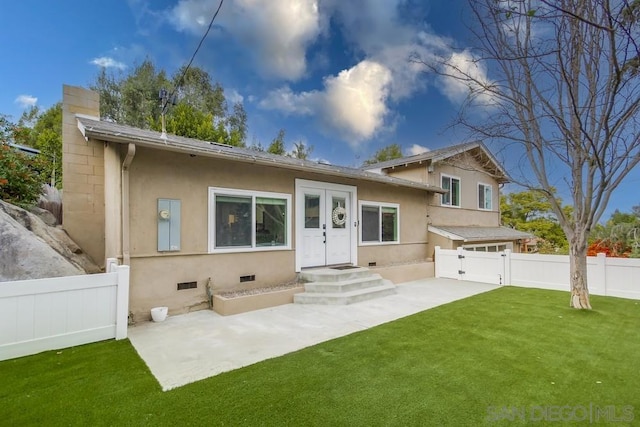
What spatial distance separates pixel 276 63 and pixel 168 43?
13.8 feet

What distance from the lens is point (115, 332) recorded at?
177 inches

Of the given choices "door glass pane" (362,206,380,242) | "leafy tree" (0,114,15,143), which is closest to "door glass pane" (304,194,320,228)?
"door glass pane" (362,206,380,242)

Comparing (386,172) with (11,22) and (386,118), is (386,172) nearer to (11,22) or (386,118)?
(386,118)

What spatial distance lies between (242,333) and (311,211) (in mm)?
4124

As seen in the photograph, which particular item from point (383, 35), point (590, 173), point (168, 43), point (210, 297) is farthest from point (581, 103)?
point (168, 43)

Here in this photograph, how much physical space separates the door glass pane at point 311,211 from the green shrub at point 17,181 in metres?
6.20

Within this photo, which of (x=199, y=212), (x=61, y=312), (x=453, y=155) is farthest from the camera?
(x=453, y=155)

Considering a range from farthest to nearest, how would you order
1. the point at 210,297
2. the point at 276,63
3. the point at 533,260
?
the point at 276,63 → the point at 533,260 → the point at 210,297

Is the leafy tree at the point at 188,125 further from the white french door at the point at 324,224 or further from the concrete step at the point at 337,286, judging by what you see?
the concrete step at the point at 337,286

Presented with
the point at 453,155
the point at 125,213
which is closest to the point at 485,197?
the point at 453,155

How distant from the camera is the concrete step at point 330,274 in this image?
741 centimetres

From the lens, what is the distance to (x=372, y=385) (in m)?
3.12

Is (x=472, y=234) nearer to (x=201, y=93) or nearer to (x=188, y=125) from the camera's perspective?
(x=188, y=125)

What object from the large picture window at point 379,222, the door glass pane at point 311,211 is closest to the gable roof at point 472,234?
the large picture window at point 379,222
